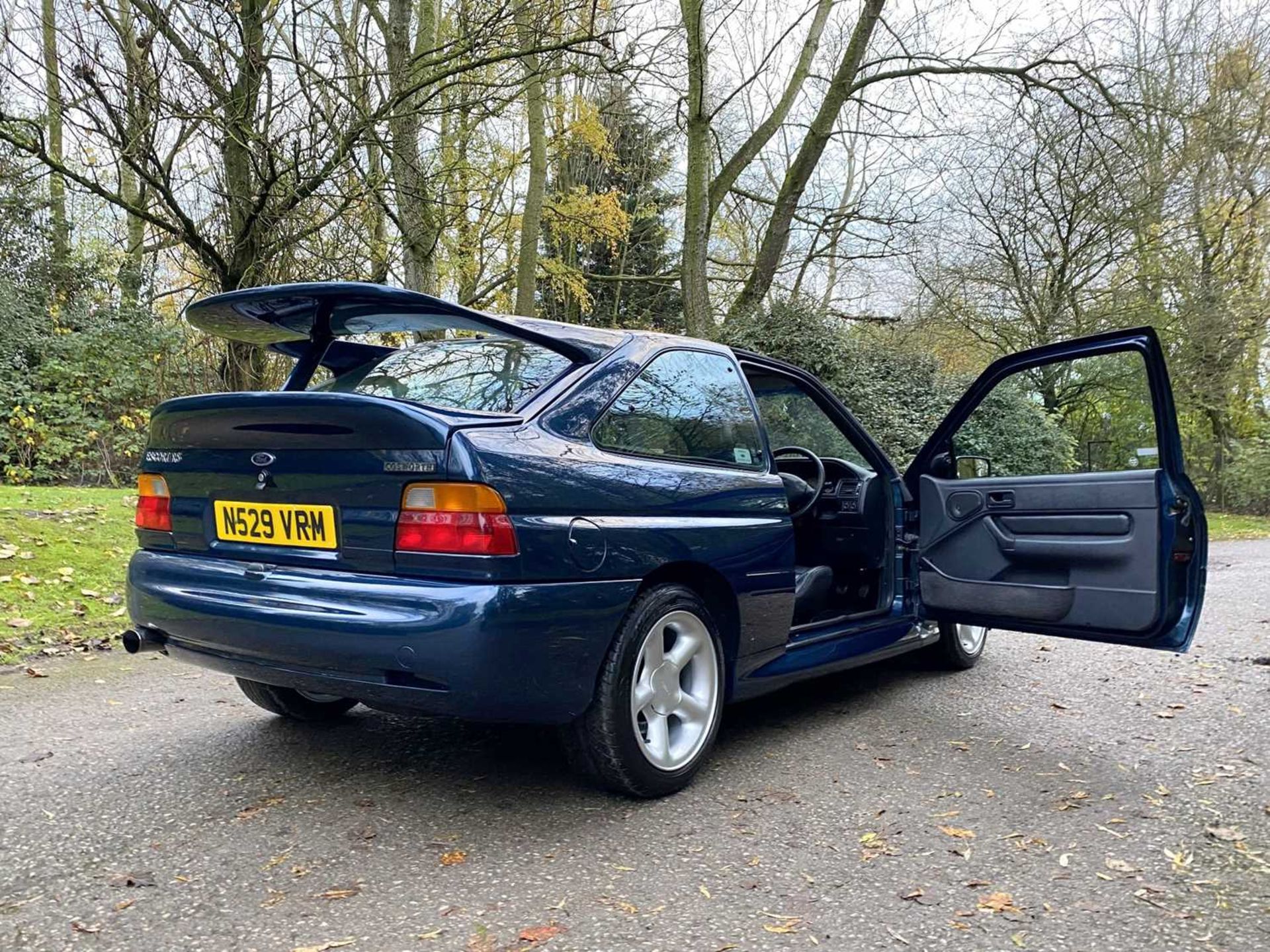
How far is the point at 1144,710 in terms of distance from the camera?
4.35 m

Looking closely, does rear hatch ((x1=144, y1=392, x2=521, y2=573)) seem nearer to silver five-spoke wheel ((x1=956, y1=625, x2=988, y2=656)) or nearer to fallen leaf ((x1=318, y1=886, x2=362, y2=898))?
fallen leaf ((x1=318, y1=886, x2=362, y2=898))

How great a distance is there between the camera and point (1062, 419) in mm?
16969

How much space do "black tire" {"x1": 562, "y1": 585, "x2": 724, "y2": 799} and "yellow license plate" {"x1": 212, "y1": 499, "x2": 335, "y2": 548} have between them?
0.95m

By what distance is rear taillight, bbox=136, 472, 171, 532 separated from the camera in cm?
326

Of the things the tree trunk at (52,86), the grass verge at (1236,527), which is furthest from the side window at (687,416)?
the grass verge at (1236,527)

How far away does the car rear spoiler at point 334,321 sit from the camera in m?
3.06

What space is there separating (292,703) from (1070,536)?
3.31 m

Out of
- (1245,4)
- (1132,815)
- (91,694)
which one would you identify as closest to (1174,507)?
(1132,815)

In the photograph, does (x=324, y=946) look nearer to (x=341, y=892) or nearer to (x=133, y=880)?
(x=341, y=892)

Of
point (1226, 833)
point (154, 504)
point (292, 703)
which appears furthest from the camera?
point (292, 703)

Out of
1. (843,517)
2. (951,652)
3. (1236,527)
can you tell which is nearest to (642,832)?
(843,517)

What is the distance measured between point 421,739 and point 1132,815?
102 inches

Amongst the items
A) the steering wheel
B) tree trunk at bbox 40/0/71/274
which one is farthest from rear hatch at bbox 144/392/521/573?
tree trunk at bbox 40/0/71/274

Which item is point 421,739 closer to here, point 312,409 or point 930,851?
point 312,409
